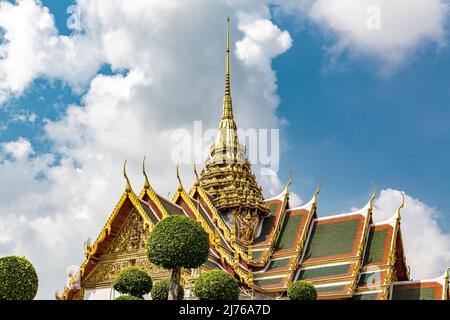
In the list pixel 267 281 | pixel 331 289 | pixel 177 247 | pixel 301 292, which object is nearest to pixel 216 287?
pixel 177 247

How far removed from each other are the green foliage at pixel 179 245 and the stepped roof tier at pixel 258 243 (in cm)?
266

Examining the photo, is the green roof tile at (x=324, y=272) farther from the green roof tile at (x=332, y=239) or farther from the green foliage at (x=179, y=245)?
the green foliage at (x=179, y=245)

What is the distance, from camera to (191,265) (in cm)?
1141

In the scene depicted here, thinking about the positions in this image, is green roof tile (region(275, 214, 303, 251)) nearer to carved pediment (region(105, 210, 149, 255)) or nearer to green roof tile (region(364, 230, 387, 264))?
green roof tile (region(364, 230, 387, 264))

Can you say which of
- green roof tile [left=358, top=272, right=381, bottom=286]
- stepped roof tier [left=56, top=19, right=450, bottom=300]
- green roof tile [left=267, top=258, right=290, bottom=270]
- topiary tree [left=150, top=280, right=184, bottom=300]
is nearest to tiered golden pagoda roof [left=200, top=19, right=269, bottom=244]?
stepped roof tier [left=56, top=19, right=450, bottom=300]

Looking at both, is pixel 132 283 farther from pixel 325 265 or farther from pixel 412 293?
pixel 412 293

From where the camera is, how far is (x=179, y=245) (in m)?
11.3

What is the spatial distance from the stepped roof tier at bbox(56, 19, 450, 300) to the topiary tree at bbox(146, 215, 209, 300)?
262 cm

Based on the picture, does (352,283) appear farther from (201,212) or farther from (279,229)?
(201,212)

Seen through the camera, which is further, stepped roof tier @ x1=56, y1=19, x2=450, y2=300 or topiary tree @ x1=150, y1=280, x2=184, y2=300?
stepped roof tier @ x1=56, y1=19, x2=450, y2=300

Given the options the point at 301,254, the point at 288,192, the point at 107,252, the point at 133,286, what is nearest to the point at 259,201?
the point at 288,192

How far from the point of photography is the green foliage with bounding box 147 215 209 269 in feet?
37.0

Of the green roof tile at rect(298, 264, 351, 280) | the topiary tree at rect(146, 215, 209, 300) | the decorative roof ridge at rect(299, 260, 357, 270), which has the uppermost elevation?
the decorative roof ridge at rect(299, 260, 357, 270)
